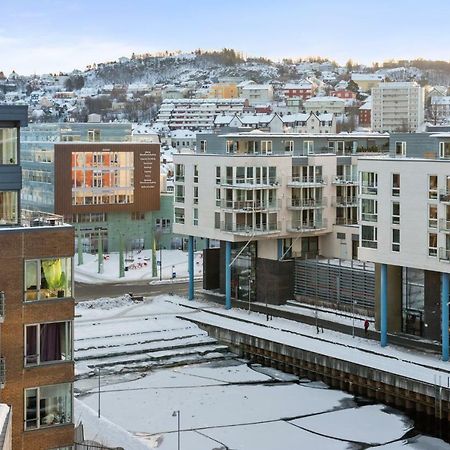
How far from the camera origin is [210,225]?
194 feet

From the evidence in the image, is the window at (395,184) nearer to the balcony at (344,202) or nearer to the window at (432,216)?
the window at (432,216)

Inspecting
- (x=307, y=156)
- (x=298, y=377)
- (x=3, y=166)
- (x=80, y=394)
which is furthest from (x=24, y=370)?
(x=307, y=156)

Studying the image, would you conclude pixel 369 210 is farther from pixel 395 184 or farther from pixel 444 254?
pixel 444 254

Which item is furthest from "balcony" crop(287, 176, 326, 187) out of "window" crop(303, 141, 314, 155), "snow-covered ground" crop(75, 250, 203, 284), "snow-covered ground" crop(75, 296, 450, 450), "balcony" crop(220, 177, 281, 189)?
"snow-covered ground" crop(75, 250, 203, 284)

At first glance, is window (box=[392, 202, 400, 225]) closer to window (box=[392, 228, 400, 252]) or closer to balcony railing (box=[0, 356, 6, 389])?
window (box=[392, 228, 400, 252])

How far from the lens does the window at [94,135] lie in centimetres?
9225

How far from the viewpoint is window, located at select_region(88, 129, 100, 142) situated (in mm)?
92250

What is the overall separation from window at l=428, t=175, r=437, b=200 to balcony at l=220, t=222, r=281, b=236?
50.2ft

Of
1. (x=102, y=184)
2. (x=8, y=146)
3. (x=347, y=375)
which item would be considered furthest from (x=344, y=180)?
(x=8, y=146)

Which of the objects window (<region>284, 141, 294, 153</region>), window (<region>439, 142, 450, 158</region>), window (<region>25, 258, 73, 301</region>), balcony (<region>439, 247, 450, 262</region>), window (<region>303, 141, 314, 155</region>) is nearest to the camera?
window (<region>25, 258, 73, 301</region>)

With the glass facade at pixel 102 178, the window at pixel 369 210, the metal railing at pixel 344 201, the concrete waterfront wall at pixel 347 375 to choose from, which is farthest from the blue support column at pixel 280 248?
the glass facade at pixel 102 178

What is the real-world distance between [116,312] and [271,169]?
511 inches

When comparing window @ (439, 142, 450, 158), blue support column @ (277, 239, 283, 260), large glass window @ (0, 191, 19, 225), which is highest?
window @ (439, 142, 450, 158)

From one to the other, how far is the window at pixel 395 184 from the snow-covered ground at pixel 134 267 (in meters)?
31.1
